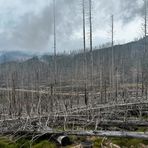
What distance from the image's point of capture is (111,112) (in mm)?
16719

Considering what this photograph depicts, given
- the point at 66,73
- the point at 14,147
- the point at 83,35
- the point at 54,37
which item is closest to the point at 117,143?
the point at 14,147

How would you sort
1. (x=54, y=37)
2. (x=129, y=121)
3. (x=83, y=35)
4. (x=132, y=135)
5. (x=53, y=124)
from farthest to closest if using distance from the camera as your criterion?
(x=54, y=37) < (x=83, y=35) < (x=53, y=124) < (x=129, y=121) < (x=132, y=135)

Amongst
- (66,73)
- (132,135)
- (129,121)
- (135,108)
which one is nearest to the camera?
(132,135)

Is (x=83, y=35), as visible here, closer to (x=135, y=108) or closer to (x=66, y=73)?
(x=135, y=108)

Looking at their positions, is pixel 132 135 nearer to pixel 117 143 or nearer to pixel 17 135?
pixel 117 143

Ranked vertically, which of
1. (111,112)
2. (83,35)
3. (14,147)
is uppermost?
(83,35)

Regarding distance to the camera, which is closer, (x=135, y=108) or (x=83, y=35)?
(x=135, y=108)

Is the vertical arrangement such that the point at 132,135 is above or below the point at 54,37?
below

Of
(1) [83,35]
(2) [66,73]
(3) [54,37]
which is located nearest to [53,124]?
(1) [83,35]

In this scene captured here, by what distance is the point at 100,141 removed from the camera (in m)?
13.2

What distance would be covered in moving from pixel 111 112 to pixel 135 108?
2.27m

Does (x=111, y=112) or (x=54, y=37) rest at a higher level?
(x=54, y=37)

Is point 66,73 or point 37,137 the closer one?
point 37,137

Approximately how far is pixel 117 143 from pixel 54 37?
20.9 meters
